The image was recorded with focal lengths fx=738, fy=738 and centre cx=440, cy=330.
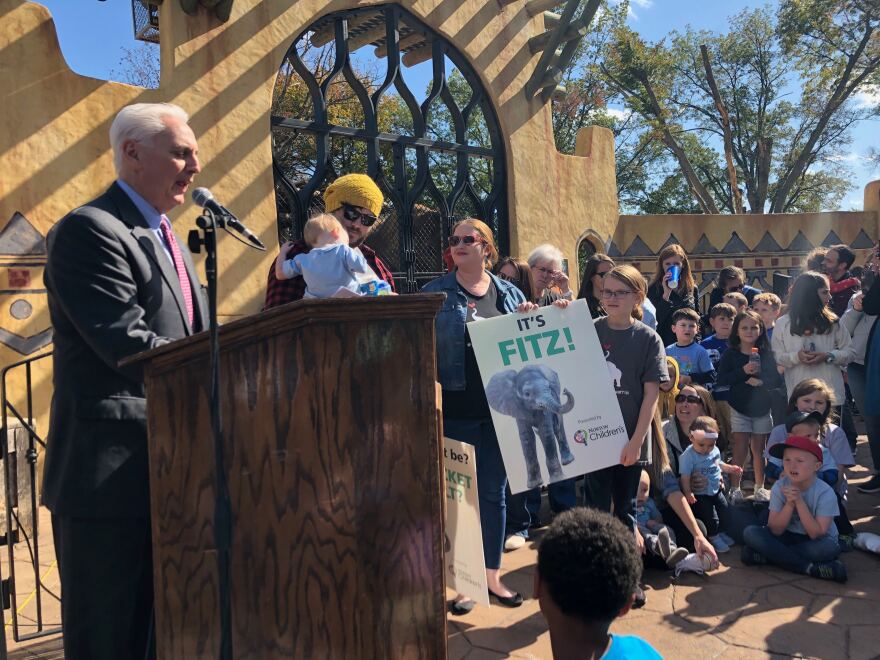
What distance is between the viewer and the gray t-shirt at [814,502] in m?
4.07

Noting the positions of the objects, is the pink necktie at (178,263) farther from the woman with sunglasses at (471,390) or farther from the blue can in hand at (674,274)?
the blue can in hand at (674,274)

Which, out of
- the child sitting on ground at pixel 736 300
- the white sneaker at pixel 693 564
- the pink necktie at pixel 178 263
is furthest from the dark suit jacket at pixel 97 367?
the child sitting on ground at pixel 736 300

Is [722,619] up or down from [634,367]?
down

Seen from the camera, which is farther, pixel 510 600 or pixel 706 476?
pixel 706 476

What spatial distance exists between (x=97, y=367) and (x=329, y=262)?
5.21 ft

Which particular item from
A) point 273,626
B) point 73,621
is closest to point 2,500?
point 73,621

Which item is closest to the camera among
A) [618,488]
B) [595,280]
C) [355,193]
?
[355,193]

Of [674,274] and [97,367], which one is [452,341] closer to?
[97,367]

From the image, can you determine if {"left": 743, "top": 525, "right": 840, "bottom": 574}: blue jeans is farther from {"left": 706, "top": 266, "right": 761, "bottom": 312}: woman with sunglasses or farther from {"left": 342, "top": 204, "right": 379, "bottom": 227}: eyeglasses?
{"left": 706, "top": 266, "right": 761, "bottom": 312}: woman with sunglasses

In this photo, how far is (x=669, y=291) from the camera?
646cm

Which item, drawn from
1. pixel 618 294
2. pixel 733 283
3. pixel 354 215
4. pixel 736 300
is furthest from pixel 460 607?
pixel 733 283

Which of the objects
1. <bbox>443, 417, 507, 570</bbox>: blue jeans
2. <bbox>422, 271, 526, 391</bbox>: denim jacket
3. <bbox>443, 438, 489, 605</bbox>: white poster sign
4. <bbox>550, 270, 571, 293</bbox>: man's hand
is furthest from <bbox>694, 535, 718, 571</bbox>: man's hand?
<bbox>443, 438, 489, 605</bbox>: white poster sign

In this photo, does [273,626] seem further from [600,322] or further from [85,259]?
[600,322]

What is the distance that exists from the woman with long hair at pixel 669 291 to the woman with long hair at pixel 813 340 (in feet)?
2.87
